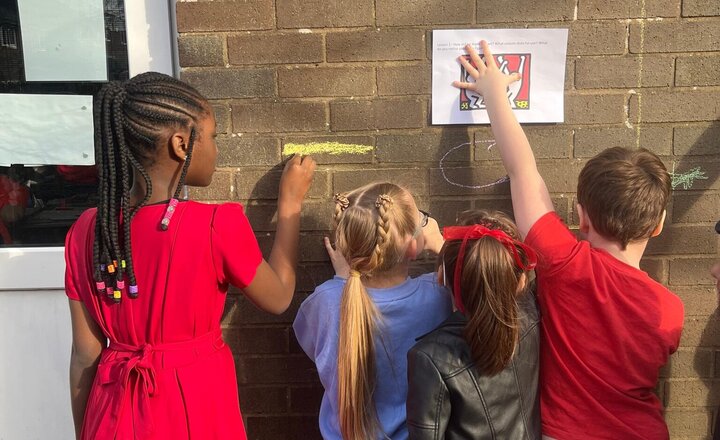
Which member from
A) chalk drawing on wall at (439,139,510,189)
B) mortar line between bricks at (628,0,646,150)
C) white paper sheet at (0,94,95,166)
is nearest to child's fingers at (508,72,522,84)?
chalk drawing on wall at (439,139,510,189)

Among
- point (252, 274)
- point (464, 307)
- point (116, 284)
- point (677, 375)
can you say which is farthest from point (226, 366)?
point (677, 375)

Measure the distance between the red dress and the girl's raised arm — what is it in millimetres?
89

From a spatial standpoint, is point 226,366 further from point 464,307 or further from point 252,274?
point 464,307

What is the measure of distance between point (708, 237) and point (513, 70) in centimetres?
98

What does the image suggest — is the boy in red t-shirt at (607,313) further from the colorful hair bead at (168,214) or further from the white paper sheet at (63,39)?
the white paper sheet at (63,39)

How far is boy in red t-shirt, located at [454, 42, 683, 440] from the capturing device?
69.2 inches

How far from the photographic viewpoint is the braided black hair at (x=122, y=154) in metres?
1.64

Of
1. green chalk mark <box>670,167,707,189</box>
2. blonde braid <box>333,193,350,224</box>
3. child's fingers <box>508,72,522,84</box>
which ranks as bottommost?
blonde braid <box>333,193,350,224</box>

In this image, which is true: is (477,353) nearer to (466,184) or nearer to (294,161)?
(466,184)

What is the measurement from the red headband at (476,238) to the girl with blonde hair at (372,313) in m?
0.20

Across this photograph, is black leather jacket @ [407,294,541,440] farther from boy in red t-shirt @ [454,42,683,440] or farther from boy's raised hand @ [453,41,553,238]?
boy's raised hand @ [453,41,553,238]

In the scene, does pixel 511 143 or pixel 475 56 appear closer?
pixel 511 143

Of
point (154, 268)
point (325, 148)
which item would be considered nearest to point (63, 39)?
point (325, 148)

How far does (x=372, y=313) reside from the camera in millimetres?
1756
